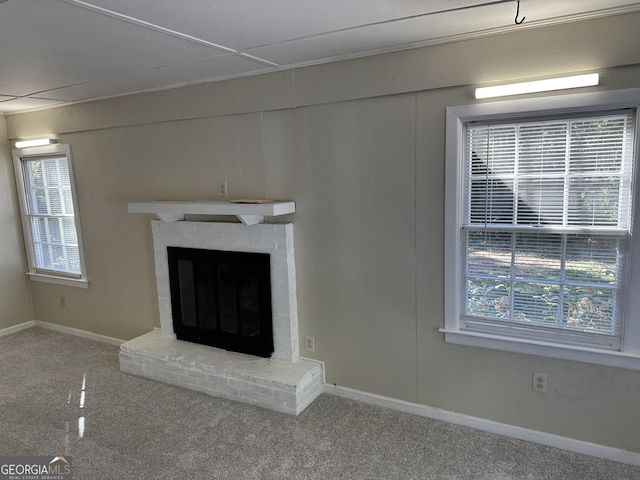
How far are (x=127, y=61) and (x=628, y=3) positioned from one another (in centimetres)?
269

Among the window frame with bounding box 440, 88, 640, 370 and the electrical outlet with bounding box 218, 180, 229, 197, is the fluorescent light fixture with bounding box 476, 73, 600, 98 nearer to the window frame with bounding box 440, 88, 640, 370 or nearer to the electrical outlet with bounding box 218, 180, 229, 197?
the window frame with bounding box 440, 88, 640, 370

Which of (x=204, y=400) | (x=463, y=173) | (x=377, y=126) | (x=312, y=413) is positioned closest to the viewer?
(x=463, y=173)

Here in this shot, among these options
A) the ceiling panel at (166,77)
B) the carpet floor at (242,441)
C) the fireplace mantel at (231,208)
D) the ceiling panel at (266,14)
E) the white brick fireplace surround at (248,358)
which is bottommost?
the carpet floor at (242,441)

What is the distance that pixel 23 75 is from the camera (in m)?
2.93

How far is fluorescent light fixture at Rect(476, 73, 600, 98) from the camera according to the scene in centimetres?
217

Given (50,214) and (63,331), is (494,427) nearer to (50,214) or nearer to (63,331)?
(63,331)

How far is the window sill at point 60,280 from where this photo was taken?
449 centimetres

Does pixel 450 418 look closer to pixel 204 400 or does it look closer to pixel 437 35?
pixel 204 400

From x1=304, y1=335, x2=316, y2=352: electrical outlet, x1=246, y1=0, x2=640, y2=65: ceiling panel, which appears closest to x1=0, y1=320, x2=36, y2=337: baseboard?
x1=304, y1=335, x2=316, y2=352: electrical outlet

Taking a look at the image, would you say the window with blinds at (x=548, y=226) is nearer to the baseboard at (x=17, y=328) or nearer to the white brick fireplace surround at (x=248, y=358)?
the white brick fireplace surround at (x=248, y=358)

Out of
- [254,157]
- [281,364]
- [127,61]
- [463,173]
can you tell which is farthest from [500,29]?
[281,364]

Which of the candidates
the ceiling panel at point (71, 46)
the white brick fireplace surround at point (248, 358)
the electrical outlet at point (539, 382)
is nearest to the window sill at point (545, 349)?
the electrical outlet at point (539, 382)

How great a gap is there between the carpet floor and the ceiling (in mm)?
2325

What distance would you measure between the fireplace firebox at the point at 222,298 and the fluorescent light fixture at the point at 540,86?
182 cm
